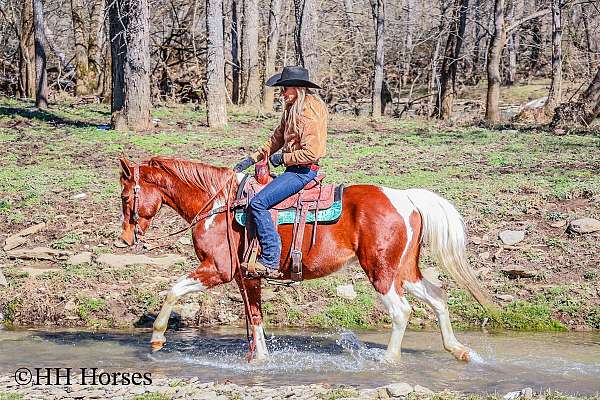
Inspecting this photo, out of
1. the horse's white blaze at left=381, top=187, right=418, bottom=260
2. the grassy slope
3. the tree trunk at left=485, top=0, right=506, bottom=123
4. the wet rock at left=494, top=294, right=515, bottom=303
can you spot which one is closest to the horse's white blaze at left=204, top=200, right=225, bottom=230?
the horse's white blaze at left=381, top=187, right=418, bottom=260

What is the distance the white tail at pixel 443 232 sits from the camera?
27.7 ft

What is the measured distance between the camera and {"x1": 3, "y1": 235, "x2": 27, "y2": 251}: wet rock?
1210 cm

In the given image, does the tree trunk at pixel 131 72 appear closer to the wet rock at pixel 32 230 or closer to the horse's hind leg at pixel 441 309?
the wet rock at pixel 32 230

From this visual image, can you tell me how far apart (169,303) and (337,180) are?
6.88 m

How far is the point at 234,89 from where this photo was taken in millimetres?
29297

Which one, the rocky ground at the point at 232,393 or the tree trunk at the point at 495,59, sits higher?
the tree trunk at the point at 495,59

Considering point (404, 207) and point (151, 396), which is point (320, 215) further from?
point (151, 396)

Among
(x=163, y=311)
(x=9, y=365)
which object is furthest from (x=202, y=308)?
(x=9, y=365)

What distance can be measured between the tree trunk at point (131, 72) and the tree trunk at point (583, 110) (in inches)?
400

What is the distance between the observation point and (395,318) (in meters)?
8.26

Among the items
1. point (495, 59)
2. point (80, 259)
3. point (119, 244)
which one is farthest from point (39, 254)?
point (495, 59)

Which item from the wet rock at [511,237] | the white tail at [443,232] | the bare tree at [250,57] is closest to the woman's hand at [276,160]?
the white tail at [443,232]

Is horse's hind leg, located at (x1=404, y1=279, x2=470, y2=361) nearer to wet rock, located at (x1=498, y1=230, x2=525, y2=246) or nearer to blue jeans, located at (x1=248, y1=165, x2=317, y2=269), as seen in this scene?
blue jeans, located at (x1=248, y1=165, x2=317, y2=269)

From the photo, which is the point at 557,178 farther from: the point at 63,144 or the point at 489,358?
the point at 63,144
